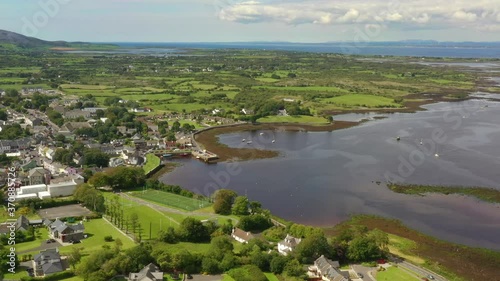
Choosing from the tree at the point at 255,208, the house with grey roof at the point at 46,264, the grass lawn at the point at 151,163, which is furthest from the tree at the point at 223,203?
the grass lawn at the point at 151,163

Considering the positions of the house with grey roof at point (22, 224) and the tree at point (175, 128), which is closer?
the house with grey roof at point (22, 224)

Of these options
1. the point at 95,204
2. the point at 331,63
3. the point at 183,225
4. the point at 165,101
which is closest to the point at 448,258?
the point at 183,225

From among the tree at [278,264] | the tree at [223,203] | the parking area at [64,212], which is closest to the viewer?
the tree at [278,264]

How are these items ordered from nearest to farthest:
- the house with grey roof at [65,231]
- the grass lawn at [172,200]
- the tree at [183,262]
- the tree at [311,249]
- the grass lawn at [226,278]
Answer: the grass lawn at [226,278]
the tree at [183,262]
the tree at [311,249]
the house with grey roof at [65,231]
the grass lawn at [172,200]

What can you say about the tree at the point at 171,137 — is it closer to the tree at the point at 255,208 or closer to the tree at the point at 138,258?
the tree at the point at 255,208

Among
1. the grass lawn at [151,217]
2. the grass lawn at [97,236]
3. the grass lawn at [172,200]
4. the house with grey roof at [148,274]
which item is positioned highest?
the house with grey roof at [148,274]

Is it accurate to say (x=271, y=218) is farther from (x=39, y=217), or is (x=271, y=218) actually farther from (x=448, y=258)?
(x=39, y=217)
